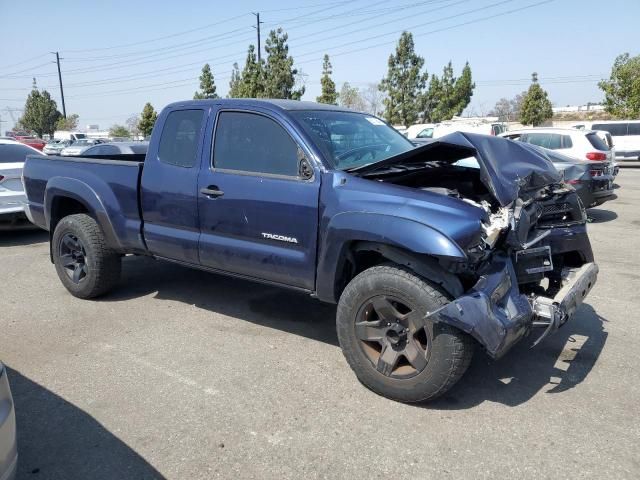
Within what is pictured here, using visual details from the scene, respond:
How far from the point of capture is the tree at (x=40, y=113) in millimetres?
71500

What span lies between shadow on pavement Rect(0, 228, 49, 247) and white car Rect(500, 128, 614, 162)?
9.85 metres

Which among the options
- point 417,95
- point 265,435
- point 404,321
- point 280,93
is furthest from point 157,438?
point 417,95

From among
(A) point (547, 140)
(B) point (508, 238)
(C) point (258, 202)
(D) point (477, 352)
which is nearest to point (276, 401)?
(C) point (258, 202)

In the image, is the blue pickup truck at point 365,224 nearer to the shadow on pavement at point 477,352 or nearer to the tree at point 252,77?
the shadow on pavement at point 477,352

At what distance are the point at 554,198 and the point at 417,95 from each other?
36.0m

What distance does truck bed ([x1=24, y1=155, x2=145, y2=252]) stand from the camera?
4.77m

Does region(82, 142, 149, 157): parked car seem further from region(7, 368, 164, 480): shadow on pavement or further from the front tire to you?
the front tire

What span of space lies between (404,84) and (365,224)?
36.6 m

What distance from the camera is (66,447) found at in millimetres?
2893

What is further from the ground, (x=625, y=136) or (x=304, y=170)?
(x=304, y=170)

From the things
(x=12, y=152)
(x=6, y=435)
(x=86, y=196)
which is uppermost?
(x=12, y=152)

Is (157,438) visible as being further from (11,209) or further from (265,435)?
(11,209)

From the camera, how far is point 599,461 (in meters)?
2.73

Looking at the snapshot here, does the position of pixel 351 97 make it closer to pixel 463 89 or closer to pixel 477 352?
pixel 463 89
